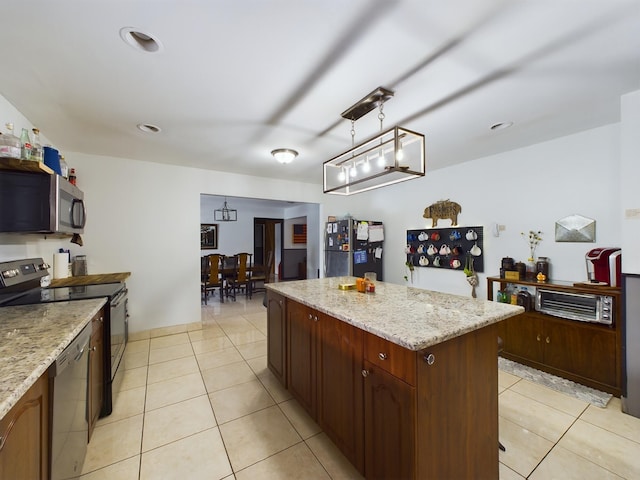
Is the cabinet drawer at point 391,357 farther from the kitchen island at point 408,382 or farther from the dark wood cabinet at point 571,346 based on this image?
the dark wood cabinet at point 571,346

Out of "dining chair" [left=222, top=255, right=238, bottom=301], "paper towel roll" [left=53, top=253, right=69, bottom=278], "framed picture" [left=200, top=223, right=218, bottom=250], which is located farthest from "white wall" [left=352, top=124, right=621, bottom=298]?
"framed picture" [left=200, top=223, right=218, bottom=250]

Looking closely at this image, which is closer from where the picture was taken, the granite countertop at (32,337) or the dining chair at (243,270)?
the granite countertop at (32,337)

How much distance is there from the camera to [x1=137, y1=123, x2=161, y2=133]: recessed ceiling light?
245cm

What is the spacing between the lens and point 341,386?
1.55 m

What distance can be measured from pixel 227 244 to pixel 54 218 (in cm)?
575

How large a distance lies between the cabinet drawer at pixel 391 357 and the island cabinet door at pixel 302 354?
0.52 meters

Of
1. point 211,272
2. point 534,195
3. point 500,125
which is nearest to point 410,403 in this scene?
point 500,125

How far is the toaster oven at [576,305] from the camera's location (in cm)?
222

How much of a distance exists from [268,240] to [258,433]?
22.5 feet

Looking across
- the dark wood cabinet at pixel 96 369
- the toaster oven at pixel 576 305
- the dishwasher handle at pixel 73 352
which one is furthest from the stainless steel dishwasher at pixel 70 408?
the toaster oven at pixel 576 305

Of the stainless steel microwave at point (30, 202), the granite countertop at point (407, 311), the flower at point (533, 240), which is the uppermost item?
the stainless steel microwave at point (30, 202)

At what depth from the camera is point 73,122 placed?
2377 mm

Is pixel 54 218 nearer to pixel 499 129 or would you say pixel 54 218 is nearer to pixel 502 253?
pixel 499 129

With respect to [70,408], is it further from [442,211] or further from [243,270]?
[243,270]
